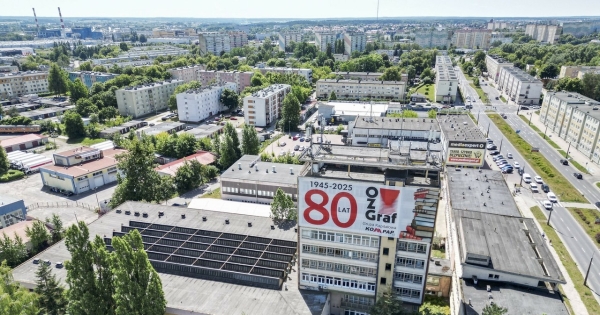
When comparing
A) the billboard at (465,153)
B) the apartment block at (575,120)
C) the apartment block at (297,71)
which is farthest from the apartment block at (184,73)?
the apartment block at (575,120)

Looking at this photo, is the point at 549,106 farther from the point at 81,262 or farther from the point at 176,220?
the point at 81,262

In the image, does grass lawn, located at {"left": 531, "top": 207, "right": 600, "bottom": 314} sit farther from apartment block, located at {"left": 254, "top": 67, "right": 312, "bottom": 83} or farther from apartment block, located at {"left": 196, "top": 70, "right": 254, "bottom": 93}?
apartment block, located at {"left": 196, "top": 70, "right": 254, "bottom": 93}

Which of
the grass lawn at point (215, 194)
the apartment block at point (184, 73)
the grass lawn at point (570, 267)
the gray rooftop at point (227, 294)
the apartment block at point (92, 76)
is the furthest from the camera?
the apartment block at point (92, 76)

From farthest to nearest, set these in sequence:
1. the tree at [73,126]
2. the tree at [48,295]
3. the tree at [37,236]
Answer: the tree at [73,126]
the tree at [37,236]
the tree at [48,295]

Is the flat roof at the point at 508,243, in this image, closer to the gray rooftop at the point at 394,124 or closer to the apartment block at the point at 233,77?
the gray rooftop at the point at 394,124

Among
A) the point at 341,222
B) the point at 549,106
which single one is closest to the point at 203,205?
the point at 341,222

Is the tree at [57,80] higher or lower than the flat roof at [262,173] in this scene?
higher

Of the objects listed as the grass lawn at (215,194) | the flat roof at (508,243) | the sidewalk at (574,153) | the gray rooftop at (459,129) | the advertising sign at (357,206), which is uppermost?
the advertising sign at (357,206)

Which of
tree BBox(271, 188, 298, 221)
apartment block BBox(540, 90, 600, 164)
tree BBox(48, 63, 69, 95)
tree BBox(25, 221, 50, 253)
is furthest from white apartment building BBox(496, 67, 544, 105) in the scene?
tree BBox(48, 63, 69, 95)
